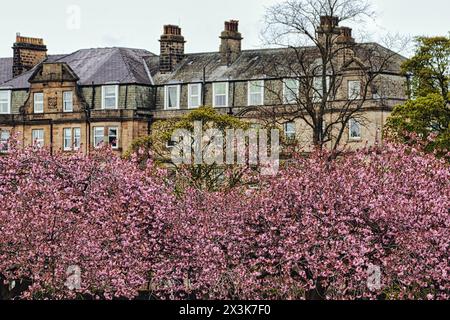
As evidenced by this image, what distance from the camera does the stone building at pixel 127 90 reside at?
309 ft

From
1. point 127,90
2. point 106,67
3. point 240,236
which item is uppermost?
point 106,67

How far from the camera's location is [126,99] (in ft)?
314

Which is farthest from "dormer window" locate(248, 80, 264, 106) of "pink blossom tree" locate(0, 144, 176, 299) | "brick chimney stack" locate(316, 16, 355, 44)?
"pink blossom tree" locate(0, 144, 176, 299)

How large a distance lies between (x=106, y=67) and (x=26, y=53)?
7545mm

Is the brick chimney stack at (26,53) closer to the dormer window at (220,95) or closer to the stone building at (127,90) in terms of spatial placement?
the stone building at (127,90)

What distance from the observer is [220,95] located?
95000 mm

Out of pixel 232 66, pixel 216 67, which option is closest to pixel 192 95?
pixel 216 67

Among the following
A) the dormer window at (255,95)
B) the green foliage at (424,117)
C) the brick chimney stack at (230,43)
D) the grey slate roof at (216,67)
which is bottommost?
the green foliage at (424,117)

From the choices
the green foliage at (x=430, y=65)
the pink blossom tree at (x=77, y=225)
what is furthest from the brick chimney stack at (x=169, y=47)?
the pink blossom tree at (x=77, y=225)

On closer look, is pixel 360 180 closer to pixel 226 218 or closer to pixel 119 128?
pixel 226 218

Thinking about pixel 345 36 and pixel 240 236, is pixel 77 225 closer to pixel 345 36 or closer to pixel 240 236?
pixel 240 236

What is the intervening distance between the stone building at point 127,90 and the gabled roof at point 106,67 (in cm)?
6

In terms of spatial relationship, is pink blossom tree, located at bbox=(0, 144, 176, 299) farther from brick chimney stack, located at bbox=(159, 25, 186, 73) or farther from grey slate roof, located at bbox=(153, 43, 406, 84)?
brick chimney stack, located at bbox=(159, 25, 186, 73)
